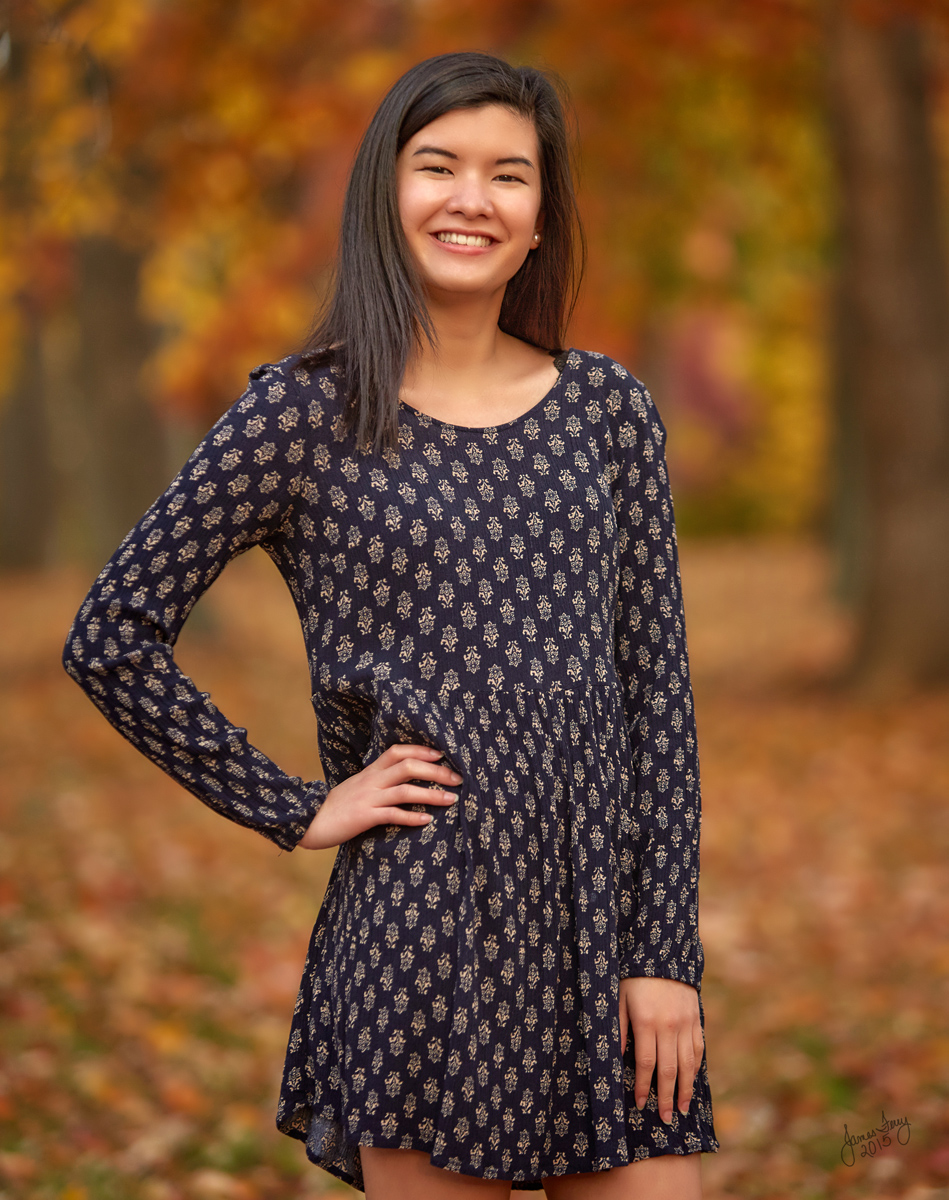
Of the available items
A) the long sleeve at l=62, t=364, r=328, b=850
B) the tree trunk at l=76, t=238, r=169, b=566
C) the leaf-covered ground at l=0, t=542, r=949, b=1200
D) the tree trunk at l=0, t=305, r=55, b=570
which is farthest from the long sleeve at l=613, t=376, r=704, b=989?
the tree trunk at l=0, t=305, r=55, b=570

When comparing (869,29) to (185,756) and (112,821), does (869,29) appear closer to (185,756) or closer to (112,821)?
(112,821)

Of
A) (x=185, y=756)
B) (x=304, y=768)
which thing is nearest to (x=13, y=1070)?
(x=185, y=756)

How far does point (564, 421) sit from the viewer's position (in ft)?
7.52

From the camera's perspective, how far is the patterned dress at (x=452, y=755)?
6.85 ft

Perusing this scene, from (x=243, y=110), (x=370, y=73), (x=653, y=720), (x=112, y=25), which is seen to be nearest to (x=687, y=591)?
(x=370, y=73)

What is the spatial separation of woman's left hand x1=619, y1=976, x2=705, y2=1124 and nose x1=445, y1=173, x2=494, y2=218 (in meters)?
1.13

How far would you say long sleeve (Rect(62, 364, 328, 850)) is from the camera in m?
2.13

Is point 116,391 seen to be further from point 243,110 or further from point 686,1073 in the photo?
point 686,1073

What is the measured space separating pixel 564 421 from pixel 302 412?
405mm

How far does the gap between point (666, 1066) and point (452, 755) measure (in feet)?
1.81

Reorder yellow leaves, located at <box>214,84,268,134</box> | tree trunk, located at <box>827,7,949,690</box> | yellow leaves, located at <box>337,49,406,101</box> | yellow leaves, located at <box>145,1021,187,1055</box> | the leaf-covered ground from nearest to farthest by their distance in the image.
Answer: the leaf-covered ground
yellow leaves, located at <box>145,1021,187,1055</box>
tree trunk, located at <box>827,7,949,690</box>
yellow leaves, located at <box>214,84,268,134</box>
yellow leaves, located at <box>337,49,406,101</box>

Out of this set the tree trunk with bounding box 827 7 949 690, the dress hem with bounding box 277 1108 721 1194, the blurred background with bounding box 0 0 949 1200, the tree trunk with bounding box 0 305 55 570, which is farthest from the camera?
the tree trunk with bounding box 0 305 55 570
